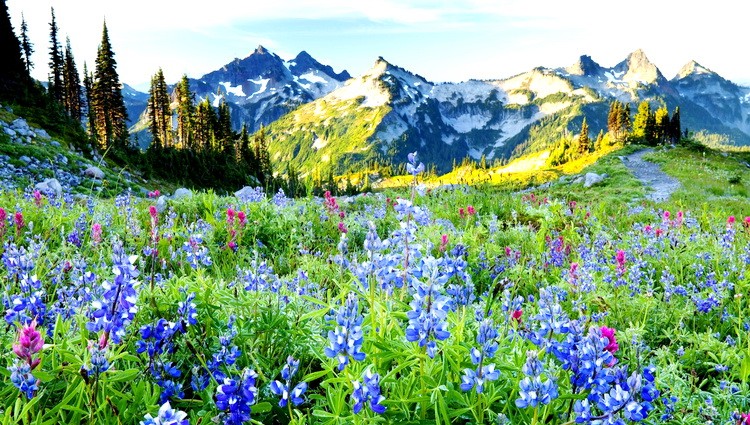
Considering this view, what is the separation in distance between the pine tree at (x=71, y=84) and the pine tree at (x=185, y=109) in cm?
1319

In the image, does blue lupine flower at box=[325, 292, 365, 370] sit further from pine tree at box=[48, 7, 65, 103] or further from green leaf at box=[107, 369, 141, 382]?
pine tree at box=[48, 7, 65, 103]

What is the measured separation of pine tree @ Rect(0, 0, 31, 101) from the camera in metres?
39.9

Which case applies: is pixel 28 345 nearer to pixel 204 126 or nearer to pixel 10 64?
pixel 10 64

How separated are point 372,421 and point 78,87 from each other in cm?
7677

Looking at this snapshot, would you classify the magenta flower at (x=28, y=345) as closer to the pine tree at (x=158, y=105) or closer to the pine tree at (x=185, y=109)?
the pine tree at (x=158, y=105)

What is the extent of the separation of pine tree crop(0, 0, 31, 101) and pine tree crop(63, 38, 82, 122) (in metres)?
11.9

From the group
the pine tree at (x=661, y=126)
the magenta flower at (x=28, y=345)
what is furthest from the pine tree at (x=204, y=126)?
the pine tree at (x=661, y=126)

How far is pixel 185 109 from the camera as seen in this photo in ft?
226

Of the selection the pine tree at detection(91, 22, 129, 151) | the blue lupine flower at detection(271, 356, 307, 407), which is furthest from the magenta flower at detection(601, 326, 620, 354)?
the pine tree at detection(91, 22, 129, 151)

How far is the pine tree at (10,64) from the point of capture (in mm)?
39938

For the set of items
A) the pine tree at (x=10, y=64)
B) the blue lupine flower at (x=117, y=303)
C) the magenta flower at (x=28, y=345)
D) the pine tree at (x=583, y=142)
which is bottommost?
the pine tree at (x=583, y=142)

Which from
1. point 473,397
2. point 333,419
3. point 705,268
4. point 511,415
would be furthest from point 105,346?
point 705,268

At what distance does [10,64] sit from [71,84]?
59.4 feet

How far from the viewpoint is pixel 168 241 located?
6176 mm
